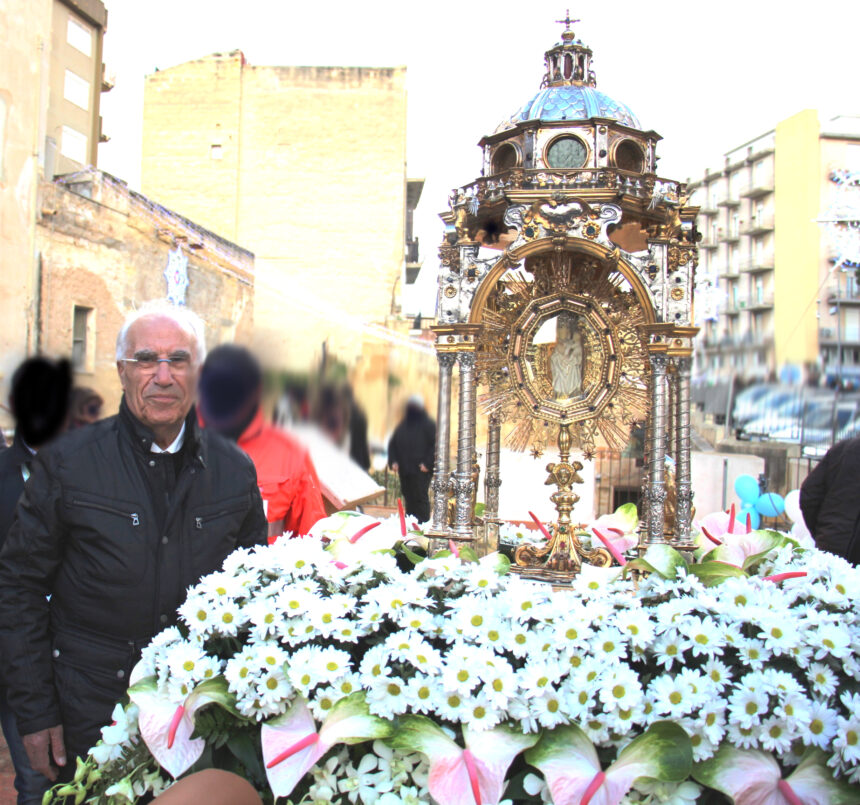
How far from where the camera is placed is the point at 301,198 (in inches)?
831

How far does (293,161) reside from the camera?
21.0 meters

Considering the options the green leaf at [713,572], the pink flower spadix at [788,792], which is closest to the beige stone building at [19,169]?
the pink flower spadix at [788,792]

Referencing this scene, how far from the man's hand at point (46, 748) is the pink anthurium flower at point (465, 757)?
3.17 ft

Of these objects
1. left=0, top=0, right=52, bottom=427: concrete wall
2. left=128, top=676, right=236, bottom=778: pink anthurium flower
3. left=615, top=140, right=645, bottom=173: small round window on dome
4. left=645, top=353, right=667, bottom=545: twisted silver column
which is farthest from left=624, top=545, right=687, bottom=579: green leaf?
left=0, top=0, right=52, bottom=427: concrete wall

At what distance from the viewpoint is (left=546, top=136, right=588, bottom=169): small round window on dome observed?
4293 mm

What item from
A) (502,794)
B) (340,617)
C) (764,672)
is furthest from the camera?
(340,617)

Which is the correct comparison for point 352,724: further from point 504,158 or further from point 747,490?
point 747,490

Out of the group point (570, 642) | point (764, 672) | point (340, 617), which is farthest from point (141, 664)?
point (764, 672)

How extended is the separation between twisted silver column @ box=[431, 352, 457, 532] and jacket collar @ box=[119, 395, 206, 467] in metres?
2.21

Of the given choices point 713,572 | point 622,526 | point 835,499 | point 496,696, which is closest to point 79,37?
point 622,526

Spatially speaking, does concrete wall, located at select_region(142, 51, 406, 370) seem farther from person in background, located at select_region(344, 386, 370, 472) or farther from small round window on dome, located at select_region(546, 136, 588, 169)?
small round window on dome, located at select_region(546, 136, 588, 169)

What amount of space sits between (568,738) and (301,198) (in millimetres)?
20644

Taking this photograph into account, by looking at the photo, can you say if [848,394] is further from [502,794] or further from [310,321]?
[310,321]

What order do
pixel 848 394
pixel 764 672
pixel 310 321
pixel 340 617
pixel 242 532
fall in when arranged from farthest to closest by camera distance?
1. pixel 310 321
2. pixel 848 394
3. pixel 242 532
4. pixel 340 617
5. pixel 764 672
